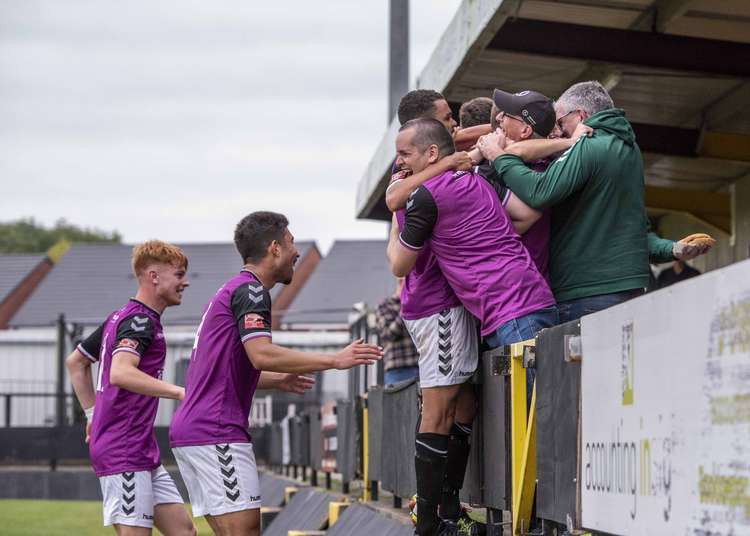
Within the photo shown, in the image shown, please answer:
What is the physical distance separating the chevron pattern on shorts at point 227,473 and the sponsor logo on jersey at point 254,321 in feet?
1.73

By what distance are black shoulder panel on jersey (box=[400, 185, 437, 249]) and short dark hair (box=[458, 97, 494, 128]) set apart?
1070 mm

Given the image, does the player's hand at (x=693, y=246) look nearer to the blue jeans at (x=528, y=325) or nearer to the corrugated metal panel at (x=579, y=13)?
the blue jeans at (x=528, y=325)

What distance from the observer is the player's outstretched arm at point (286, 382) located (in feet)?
21.1

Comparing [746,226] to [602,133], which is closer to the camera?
[602,133]

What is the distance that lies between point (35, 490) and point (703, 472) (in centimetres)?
2292

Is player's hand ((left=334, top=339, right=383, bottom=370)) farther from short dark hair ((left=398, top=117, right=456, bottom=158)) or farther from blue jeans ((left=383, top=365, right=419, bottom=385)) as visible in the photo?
blue jeans ((left=383, top=365, right=419, bottom=385))

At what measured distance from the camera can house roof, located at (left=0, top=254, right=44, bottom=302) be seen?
206 ft

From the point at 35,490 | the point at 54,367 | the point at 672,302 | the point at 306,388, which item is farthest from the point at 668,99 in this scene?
the point at 54,367

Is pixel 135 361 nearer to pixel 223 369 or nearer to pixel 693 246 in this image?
pixel 223 369

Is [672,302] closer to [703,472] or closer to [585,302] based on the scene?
[703,472]

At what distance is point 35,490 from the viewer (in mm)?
24781

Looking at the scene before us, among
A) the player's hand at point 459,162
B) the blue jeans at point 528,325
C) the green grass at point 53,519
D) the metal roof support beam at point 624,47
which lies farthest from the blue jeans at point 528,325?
the green grass at point 53,519

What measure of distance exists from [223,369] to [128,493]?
3.67 feet

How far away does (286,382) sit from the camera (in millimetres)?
6449
